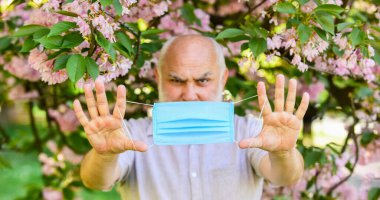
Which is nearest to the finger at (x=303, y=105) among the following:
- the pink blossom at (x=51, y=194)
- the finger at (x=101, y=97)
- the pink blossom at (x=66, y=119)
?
the finger at (x=101, y=97)

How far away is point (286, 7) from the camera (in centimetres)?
219

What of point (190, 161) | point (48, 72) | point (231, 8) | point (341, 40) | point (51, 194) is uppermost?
point (231, 8)

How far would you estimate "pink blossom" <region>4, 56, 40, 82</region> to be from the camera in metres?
3.28

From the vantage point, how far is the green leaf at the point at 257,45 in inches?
88.8

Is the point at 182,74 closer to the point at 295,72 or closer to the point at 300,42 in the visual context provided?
the point at 300,42

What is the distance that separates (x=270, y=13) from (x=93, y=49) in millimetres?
764

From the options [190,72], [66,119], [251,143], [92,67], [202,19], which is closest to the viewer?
[251,143]

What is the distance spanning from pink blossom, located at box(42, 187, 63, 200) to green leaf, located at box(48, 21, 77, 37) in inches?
76.1

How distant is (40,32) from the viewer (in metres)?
2.19

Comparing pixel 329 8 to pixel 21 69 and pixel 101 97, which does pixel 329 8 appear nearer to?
pixel 101 97

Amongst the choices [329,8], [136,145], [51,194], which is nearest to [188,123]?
[136,145]

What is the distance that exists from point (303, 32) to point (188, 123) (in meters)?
0.50

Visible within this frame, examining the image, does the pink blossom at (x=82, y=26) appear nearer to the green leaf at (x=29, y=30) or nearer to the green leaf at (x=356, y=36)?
the green leaf at (x=29, y=30)

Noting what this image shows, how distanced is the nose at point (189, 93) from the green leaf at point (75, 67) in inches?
17.6
